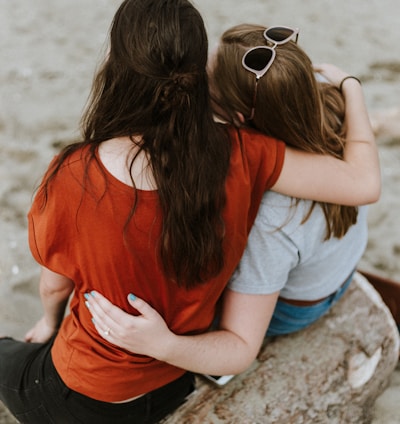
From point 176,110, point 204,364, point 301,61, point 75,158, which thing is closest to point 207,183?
point 176,110

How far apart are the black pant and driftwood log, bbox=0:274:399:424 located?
0.08 m

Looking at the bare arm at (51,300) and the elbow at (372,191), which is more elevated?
the elbow at (372,191)

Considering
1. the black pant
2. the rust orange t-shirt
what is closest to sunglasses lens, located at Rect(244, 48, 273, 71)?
the rust orange t-shirt

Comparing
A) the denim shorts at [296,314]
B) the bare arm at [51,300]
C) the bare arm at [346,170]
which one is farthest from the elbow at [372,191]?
the bare arm at [51,300]

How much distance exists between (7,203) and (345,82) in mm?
1658

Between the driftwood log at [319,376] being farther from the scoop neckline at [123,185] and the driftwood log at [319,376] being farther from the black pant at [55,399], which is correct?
the scoop neckline at [123,185]

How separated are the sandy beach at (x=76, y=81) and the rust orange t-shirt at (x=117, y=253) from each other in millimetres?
671

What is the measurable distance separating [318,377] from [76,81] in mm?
2413

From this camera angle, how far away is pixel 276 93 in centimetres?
130

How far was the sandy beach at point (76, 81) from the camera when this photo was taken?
242cm

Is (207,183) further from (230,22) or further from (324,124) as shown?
(230,22)

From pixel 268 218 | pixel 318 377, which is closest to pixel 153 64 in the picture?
pixel 268 218

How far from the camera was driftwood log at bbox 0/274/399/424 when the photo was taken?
1.64 meters

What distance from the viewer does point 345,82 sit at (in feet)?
5.39
